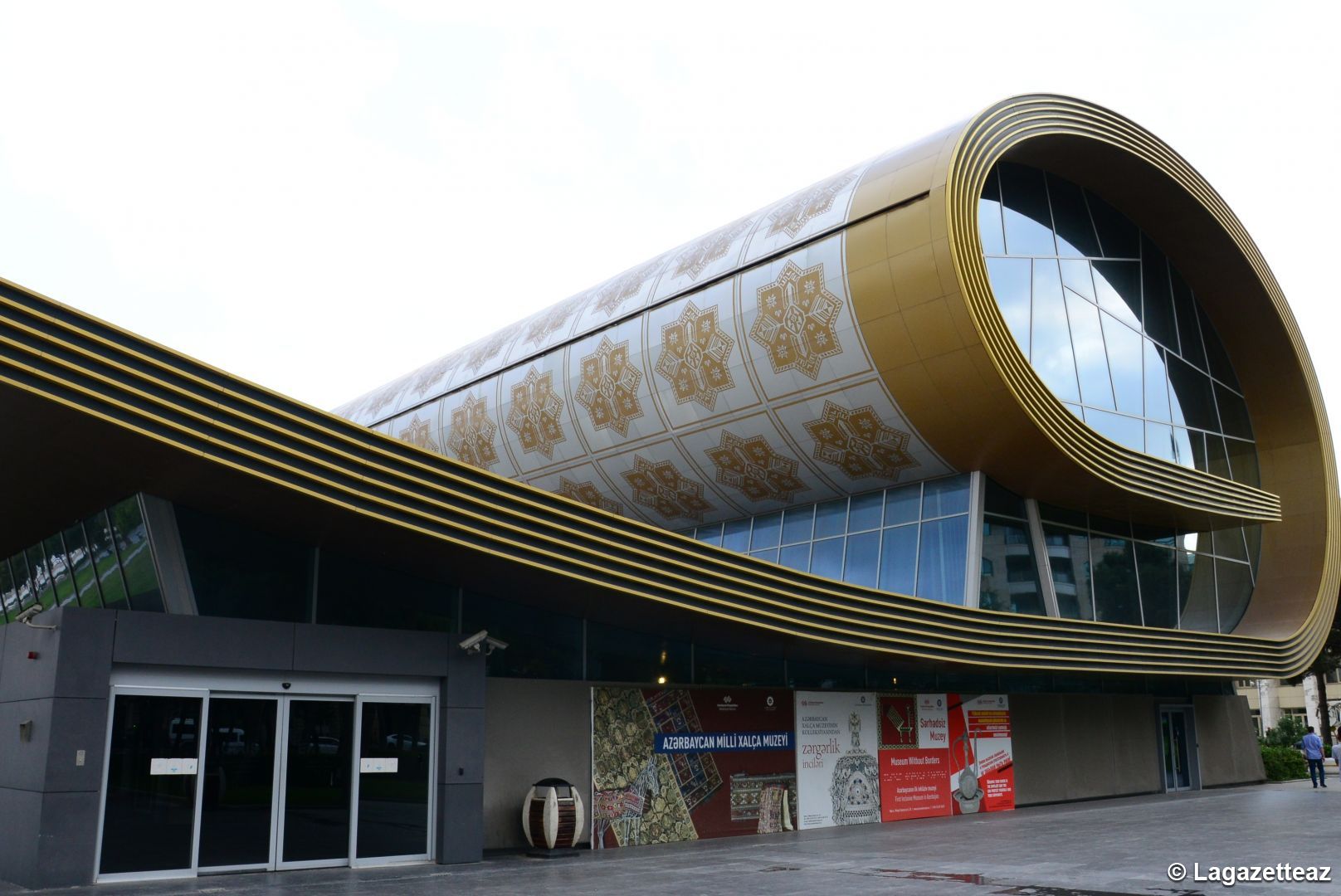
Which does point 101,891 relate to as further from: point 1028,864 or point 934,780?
point 934,780

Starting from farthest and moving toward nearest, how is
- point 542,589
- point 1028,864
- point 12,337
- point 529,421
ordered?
point 529,421
point 542,589
point 1028,864
point 12,337

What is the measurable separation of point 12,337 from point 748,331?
54.1 ft

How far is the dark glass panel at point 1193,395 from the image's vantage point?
30703mm

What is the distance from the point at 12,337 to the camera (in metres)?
10.8

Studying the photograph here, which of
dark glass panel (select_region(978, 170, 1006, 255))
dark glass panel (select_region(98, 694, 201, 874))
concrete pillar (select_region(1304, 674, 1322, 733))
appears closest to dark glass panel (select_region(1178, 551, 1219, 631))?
dark glass panel (select_region(978, 170, 1006, 255))

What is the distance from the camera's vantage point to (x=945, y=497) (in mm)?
24703

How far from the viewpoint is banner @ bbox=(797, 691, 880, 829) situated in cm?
2158

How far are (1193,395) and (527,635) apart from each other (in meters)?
22.0

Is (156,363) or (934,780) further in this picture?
(934,780)

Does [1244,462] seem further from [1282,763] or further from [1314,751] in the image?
[1282,763]

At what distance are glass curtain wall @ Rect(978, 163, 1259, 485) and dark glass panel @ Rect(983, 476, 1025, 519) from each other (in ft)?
8.43

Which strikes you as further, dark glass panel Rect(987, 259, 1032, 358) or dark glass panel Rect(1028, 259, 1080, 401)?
dark glass panel Rect(1028, 259, 1080, 401)

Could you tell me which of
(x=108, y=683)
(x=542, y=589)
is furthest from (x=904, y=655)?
(x=108, y=683)

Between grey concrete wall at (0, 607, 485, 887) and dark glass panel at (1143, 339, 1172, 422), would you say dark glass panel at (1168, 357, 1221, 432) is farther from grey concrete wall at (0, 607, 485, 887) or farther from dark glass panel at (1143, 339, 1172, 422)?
grey concrete wall at (0, 607, 485, 887)
